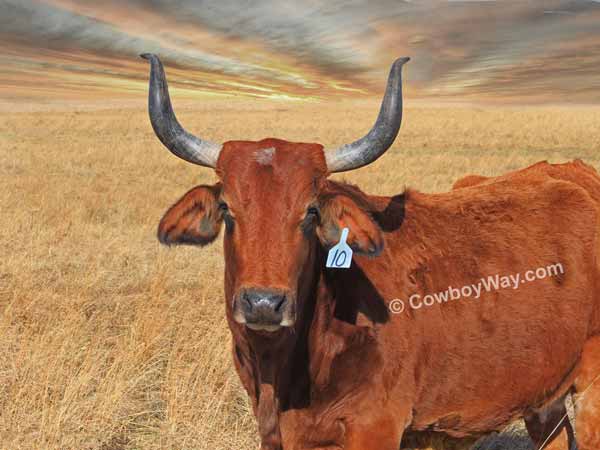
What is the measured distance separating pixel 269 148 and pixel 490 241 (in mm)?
1589

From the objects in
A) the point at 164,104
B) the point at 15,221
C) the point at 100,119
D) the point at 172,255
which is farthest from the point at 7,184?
the point at 100,119

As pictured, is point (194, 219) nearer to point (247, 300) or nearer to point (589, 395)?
point (247, 300)

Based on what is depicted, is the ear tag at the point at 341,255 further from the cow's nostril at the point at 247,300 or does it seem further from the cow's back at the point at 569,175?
the cow's back at the point at 569,175

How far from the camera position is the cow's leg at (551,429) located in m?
5.30

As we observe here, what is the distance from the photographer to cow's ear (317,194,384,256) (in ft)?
12.8

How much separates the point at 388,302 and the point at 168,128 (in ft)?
4.96

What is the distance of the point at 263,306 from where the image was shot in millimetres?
3311

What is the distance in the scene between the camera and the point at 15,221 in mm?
11688

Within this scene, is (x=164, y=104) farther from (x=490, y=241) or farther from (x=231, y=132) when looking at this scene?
(x=231, y=132)

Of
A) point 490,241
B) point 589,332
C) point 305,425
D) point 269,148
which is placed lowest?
point 305,425

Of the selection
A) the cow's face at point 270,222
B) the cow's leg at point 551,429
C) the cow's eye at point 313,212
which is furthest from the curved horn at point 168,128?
the cow's leg at point 551,429

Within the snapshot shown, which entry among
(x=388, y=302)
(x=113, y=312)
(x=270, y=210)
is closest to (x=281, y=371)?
(x=388, y=302)

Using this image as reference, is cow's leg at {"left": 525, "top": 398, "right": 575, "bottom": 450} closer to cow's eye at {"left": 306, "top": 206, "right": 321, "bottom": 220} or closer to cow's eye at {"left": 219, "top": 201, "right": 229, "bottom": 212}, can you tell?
cow's eye at {"left": 306, "top": 206, "right": 321, "bottom": 220}

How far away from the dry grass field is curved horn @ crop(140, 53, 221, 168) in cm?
217
